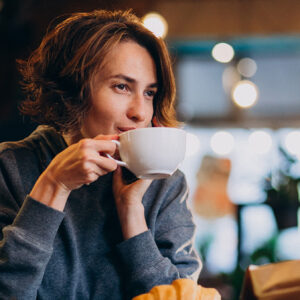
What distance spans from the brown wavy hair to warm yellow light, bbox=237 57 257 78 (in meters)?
5.47

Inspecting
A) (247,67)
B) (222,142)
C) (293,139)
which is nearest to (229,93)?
(247,67)

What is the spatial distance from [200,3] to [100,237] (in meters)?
5.78

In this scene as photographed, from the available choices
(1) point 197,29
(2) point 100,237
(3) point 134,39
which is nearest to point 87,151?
(2) point 100,237

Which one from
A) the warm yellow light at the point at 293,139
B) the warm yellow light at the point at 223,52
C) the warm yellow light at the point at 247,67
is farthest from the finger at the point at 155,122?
the warm yellow light at the point at 247,67

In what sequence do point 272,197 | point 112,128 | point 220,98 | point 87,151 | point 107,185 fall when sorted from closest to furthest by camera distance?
point 87,151 < point 112,128 < point 107,185 < point 272,197 < point 220,98

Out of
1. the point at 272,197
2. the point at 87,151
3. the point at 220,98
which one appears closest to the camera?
the point at 87,151

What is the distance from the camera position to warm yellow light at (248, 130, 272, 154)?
6.15 metres

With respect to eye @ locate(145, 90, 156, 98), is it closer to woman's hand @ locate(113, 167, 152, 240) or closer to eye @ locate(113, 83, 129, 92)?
eye @ locate(113, 83, 129, 92)

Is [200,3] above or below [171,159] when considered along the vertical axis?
above

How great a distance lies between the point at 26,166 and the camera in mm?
1221

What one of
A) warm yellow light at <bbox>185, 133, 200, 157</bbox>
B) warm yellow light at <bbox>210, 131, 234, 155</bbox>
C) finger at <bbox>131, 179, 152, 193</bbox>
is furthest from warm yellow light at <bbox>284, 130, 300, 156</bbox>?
finger at <bbox>131, 179, 152, 193</bbox>

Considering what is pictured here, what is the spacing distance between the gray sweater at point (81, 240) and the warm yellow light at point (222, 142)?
5106mm

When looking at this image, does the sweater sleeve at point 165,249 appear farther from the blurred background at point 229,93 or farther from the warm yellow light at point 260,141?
the warm yellow light at point 260,141

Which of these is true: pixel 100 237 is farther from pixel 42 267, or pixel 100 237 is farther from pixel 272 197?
pixel 272 197
